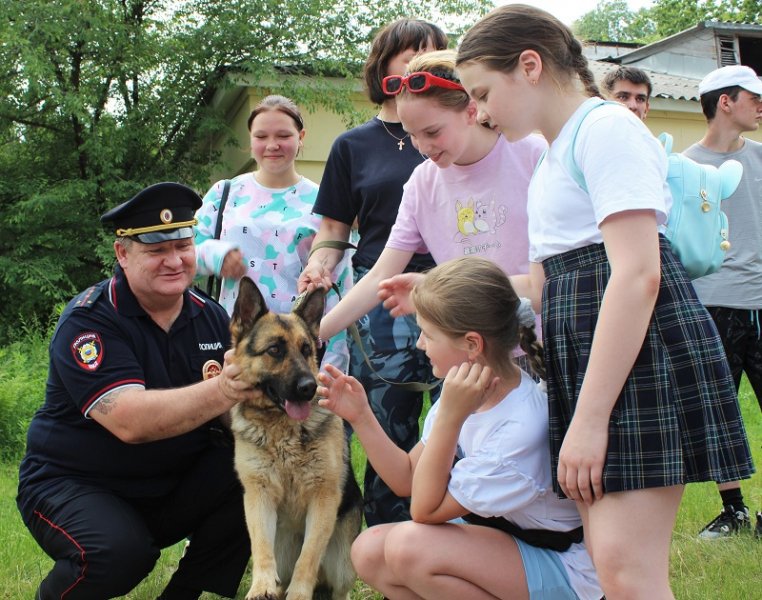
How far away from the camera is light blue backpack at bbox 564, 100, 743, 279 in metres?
2.28

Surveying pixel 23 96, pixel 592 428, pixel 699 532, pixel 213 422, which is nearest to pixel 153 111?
pixel 23 96

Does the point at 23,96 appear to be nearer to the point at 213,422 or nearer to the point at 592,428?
the point at 213,422

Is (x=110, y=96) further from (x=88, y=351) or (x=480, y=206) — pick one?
(x=480, y=206)

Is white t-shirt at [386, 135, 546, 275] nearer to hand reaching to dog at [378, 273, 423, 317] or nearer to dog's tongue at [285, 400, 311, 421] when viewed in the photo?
hand reaching to dog at [378, 273, 423, 317]

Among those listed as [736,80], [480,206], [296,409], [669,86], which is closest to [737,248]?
[736,80]

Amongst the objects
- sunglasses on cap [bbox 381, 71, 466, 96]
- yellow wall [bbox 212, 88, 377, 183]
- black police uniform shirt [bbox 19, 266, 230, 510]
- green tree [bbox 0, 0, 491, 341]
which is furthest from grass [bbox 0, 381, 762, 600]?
yellow wall [bbox 212, 88, 377, 183]

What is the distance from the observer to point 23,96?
465 inches

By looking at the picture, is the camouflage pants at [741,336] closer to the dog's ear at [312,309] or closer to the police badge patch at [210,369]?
the dog's ear at [312,309]

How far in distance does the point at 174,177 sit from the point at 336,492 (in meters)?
9.63

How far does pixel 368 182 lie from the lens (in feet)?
12.6

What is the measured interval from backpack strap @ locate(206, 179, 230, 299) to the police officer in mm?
518

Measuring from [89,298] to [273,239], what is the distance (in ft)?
3.48

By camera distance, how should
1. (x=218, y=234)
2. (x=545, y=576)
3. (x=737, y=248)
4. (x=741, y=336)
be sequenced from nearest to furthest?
(x=545, y=576) < (x=218, y=234) < (x=741, y=336) < (x=737, y=248)

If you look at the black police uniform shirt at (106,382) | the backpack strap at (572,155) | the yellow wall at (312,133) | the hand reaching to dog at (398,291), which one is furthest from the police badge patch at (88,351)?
the yellow wall at (312,133)
